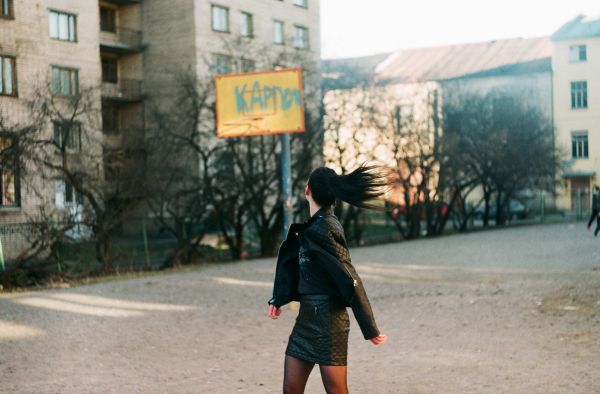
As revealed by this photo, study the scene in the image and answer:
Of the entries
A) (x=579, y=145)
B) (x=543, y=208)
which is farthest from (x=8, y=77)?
(x=579, y=145)

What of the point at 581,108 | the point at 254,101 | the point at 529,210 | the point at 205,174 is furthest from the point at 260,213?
the point at 581,108

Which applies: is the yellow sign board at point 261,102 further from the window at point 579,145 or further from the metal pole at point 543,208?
the window at point 579,145

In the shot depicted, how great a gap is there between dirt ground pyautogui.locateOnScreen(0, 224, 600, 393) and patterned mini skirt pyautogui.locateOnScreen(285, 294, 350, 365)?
2.05 m

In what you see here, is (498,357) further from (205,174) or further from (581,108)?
(581,108)

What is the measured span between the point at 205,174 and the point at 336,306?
1867cm

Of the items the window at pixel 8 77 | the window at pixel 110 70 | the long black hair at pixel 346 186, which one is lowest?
the long black hair at pixel 346 186

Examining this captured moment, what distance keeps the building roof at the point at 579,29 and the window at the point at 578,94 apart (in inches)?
136

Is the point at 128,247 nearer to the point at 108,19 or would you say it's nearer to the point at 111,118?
the point at 111,118

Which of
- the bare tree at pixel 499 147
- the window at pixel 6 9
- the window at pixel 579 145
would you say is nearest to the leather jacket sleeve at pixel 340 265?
the window at pixel 6 9

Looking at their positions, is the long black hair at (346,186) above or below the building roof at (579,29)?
below

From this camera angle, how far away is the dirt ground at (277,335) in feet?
25.5

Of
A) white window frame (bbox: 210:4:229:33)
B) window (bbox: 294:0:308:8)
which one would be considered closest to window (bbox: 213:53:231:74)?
white window frame (bbox: 210:4:229:33)

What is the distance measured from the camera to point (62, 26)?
3934cm

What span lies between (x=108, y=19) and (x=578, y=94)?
34917 millimetres
